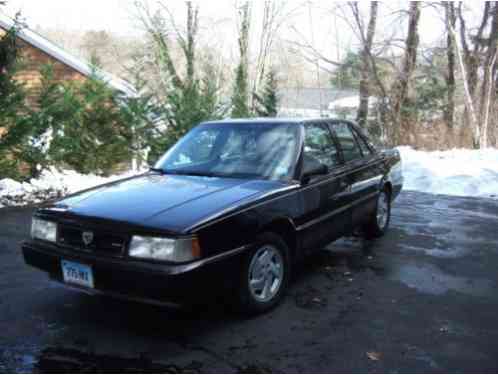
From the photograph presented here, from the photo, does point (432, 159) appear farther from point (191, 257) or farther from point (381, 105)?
point (191, 257)

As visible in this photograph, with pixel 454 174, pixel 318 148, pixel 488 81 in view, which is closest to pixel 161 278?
pixel 318 148

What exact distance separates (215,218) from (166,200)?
0.48m

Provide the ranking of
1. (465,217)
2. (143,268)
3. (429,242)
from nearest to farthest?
(143,268)
(429,242)
(465,217)

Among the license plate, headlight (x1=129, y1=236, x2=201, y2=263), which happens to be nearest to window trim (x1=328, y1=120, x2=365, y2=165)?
headlight (x1=129, y1=236, x2=201, y2=263)

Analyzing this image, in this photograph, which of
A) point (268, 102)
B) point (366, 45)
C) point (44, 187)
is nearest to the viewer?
point (44, 187)

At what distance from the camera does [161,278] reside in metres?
3.01

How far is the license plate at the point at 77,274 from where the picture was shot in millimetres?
3254

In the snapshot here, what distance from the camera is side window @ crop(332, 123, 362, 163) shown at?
512 centimetres

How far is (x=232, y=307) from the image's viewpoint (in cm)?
359

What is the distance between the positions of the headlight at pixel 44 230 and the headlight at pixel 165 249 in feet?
2.60

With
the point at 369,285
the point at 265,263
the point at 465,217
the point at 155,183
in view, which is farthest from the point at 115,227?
the point at 465,217

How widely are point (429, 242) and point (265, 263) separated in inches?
123

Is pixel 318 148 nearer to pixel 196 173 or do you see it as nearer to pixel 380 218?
pixel 196 173

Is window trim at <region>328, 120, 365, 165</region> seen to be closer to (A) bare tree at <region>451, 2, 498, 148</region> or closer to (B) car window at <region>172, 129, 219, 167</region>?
(B) car window at <region>172, 129, 219, 167</region>
